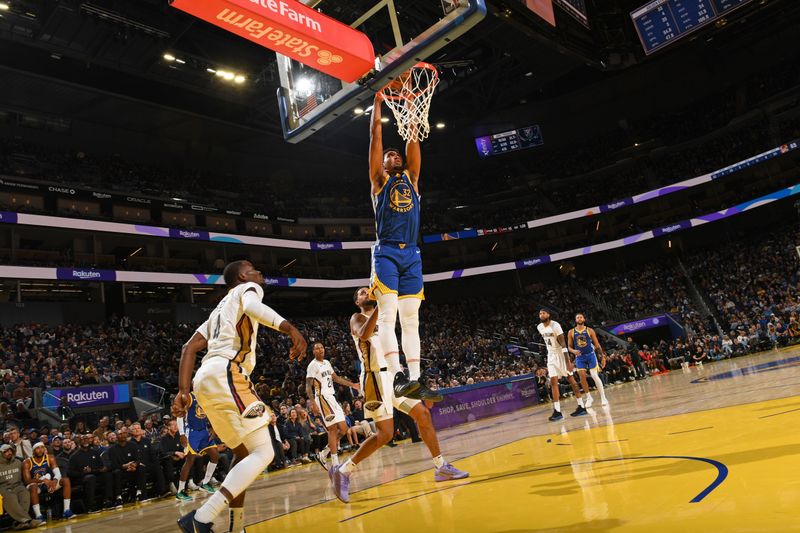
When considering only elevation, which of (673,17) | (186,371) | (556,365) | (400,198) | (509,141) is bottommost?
(556,365)

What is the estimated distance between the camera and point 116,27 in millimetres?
20781

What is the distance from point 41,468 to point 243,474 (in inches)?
323

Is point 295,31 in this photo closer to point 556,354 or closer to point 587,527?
point 587,527

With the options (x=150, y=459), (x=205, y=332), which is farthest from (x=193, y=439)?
(x=205, y=332)

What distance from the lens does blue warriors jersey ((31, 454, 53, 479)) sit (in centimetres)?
953

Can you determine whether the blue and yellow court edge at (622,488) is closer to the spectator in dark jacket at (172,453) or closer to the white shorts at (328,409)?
A: the white shorts at (328,409)

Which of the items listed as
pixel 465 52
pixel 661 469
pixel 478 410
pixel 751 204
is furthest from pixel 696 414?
pixel 751 204

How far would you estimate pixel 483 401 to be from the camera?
17844 mm

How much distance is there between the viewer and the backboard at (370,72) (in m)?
6.80

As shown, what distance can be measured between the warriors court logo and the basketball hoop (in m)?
0.70

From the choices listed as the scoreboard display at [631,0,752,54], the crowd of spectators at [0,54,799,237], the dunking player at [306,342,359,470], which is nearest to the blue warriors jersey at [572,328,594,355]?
the dunking player at [306,342,359,470]

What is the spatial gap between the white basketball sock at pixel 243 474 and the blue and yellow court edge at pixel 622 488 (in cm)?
70

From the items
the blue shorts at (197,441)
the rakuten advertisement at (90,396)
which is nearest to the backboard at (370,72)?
the blue shorts at (197,441)

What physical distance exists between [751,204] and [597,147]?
400 inches
